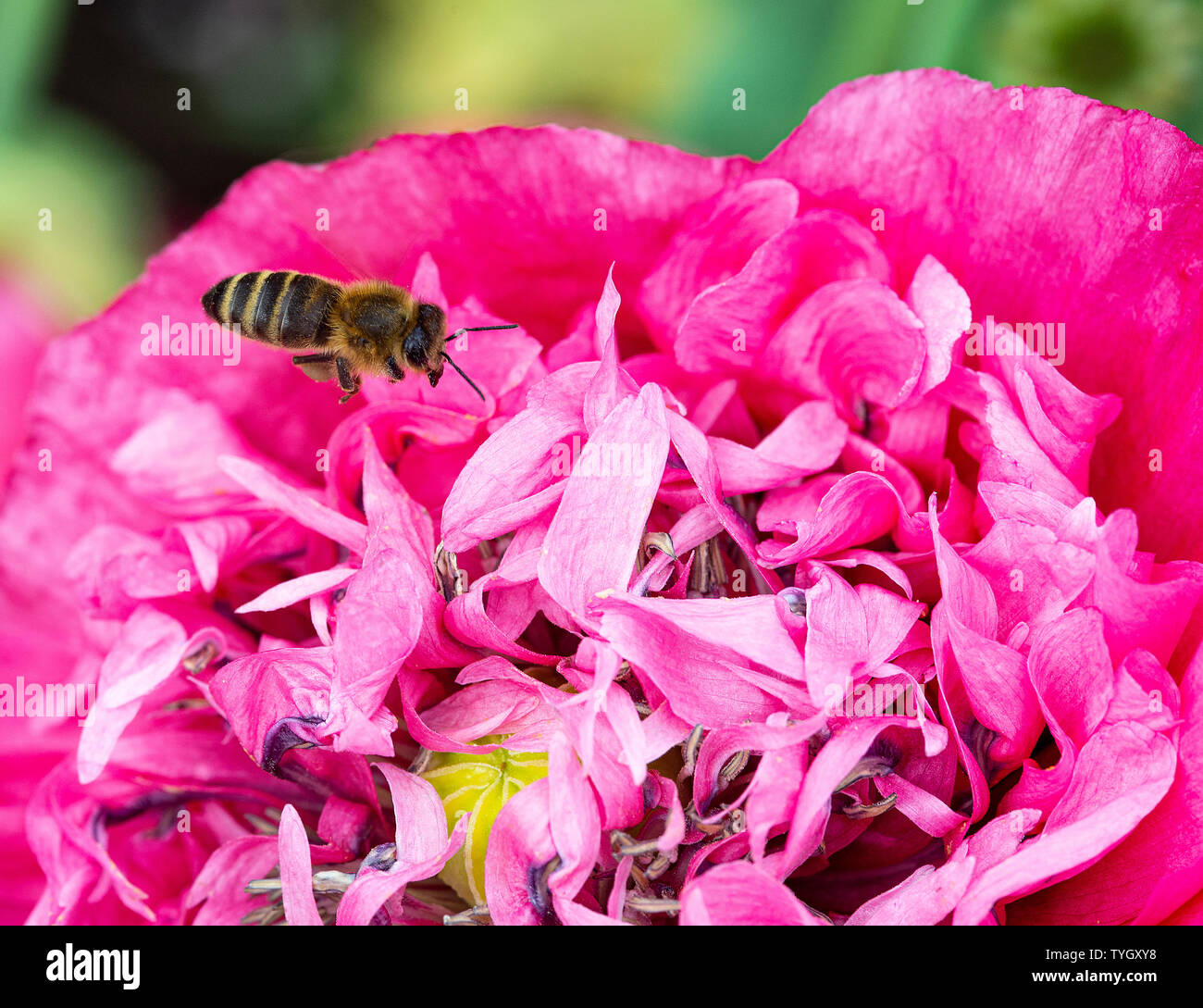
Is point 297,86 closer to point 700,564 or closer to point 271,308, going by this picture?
point 271,308

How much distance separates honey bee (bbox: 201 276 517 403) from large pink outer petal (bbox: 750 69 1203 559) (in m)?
0.30

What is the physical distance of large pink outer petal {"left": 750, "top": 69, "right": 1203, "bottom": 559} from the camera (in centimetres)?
84

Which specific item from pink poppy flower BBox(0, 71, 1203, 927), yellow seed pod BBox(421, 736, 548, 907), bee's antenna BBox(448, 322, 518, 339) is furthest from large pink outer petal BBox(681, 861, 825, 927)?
bee's antenna BBox(448, 322, 518, 339)

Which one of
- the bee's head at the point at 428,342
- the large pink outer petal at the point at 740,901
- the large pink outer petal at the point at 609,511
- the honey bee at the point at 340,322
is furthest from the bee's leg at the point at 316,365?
Answer: the large pink outer petal at the point at 740,901

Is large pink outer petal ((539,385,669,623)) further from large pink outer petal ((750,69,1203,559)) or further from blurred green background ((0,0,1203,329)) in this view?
blurred green background ((0,0,1203,329))

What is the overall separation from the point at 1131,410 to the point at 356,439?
1.89ft

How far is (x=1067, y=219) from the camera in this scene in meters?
0.88

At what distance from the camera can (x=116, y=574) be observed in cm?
99

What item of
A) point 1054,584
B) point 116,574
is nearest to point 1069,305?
point 1054,584

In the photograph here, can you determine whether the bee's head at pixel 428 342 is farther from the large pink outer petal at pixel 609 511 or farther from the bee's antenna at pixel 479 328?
the large pink outer petal at pixel 609 511

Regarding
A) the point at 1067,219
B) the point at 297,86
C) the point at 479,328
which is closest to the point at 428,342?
the point at 479,328

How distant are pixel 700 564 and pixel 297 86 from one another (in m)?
0.90

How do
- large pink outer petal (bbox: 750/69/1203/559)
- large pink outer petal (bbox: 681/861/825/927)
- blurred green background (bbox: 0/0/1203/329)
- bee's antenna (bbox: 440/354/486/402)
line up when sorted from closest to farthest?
large pink outer petal (bbox: 681/861/825/927)
large pink outer petal (bbox: 750/69/1203/559)
bee's antenna (bbox: 440/354/486/402)
blurred green background (bbox: 0/0/1203/329)

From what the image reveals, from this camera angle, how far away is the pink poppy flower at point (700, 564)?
0.78 m
